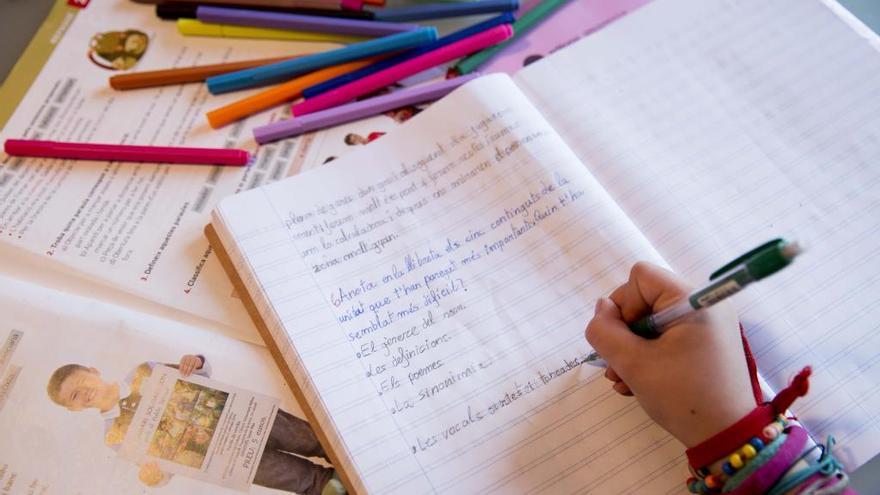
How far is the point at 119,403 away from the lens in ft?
1.60

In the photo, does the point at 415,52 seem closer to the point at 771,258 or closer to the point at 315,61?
the point at 315,61

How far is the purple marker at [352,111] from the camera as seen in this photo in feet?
2.00

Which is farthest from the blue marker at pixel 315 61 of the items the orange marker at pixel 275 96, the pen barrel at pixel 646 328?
the pen barrel at pixel 646 328

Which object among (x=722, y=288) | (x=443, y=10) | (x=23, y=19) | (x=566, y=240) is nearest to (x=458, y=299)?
(x=566, y=240)

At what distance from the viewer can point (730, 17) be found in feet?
2.06

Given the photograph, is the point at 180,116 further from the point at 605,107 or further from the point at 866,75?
the point at 866,75

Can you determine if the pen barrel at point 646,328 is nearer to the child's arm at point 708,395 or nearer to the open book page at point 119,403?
the child's arm at point 708,395

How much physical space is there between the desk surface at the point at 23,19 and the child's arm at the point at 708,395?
1.28 feet

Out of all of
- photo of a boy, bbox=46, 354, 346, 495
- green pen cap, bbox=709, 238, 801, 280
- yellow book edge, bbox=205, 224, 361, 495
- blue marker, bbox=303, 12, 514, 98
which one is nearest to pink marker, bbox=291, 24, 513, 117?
blue marker, bbox=303, 12, 514, 98

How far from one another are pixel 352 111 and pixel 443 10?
0.47ft

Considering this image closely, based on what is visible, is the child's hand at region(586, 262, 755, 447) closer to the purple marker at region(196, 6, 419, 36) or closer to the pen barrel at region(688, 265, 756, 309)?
the pen barrel at region(688, 265, 756, 309)

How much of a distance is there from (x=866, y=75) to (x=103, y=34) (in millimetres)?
716

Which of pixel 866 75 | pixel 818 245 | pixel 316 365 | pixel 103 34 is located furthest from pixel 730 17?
pixel 103 34

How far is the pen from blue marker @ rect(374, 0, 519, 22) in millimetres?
364
